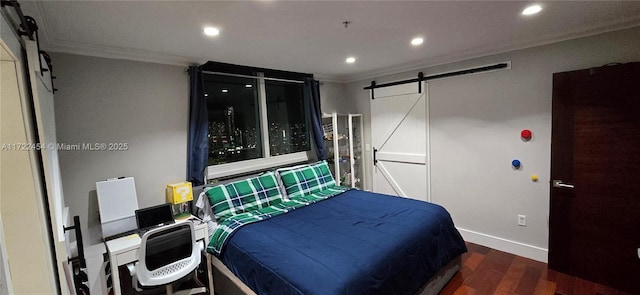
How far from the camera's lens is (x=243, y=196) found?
9.77 feet

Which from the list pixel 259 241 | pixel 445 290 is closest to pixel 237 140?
pixel 259 241

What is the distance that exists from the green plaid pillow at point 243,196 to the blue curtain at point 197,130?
1.07 feet

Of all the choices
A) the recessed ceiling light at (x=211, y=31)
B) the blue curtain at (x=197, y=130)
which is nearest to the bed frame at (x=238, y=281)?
the blue curtain at (x=197, y=130)

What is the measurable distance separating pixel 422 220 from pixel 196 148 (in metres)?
2.42

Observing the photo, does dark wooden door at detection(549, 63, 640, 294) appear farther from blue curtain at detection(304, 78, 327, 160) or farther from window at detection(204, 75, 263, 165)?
window at detection(204, 75, 263, 165)

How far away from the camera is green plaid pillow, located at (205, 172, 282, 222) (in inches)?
110

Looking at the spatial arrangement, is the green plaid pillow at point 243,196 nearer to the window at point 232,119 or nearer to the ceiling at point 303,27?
the window at point 232,119

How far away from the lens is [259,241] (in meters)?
2.21

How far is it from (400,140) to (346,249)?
95.7 inches

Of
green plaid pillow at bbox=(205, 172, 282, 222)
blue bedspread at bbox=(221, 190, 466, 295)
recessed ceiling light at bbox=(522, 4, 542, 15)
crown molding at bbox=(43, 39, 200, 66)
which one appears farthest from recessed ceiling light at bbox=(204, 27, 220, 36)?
recessed ceiling light at bbox=(522, 4, 542, 15)

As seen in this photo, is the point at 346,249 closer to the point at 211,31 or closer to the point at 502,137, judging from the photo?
the point at 211,31

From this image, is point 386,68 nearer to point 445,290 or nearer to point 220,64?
point 220,64

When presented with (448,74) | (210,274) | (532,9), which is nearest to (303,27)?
(532,9)

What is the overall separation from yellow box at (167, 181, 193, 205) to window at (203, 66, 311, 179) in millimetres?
366
